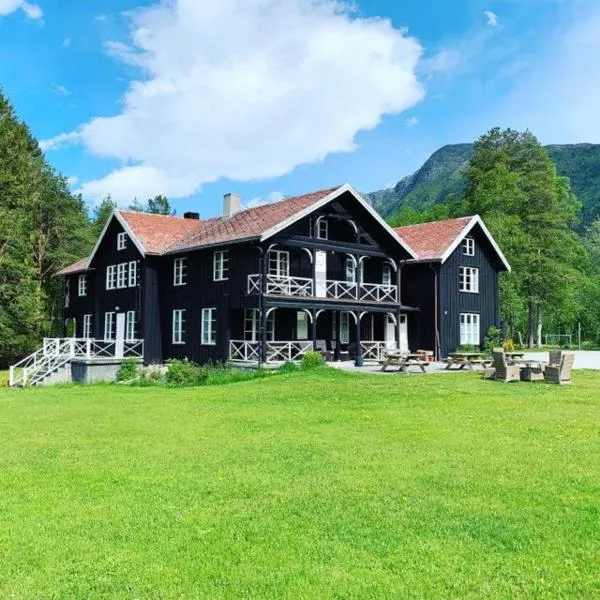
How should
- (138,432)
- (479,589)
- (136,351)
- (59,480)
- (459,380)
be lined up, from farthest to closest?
(136,351)
(459,380)
(138,432)
(59,480)
(479,589)

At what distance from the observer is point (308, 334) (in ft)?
93.1

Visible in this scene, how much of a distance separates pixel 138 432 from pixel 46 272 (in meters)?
38.9

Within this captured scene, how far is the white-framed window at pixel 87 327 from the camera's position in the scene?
35.3 m

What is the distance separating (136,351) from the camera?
96.9 feet

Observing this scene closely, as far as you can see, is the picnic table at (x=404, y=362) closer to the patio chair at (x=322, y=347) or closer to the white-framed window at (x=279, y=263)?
the patio chair at (x=322, y=347)

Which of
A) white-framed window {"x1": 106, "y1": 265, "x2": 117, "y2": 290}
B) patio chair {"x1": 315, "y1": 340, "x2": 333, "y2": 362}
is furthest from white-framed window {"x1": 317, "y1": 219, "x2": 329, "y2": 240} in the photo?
Answer: white-framed window {"x1": 106, "y1": 265, "x2": 117, "y2": 290}

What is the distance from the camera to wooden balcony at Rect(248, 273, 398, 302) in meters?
25.2

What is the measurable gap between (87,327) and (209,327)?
37.4 feet

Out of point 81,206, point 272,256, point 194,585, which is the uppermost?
point 81,206

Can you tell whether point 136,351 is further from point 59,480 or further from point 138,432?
point 59,480

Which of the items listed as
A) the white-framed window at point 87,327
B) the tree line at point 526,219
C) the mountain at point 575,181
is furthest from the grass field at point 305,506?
the mountain at point 575,181

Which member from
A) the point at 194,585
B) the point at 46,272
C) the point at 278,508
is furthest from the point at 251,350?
the point at 46,272

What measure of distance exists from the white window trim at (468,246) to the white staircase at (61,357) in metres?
16.7

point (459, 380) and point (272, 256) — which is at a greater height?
point (272, 256)
